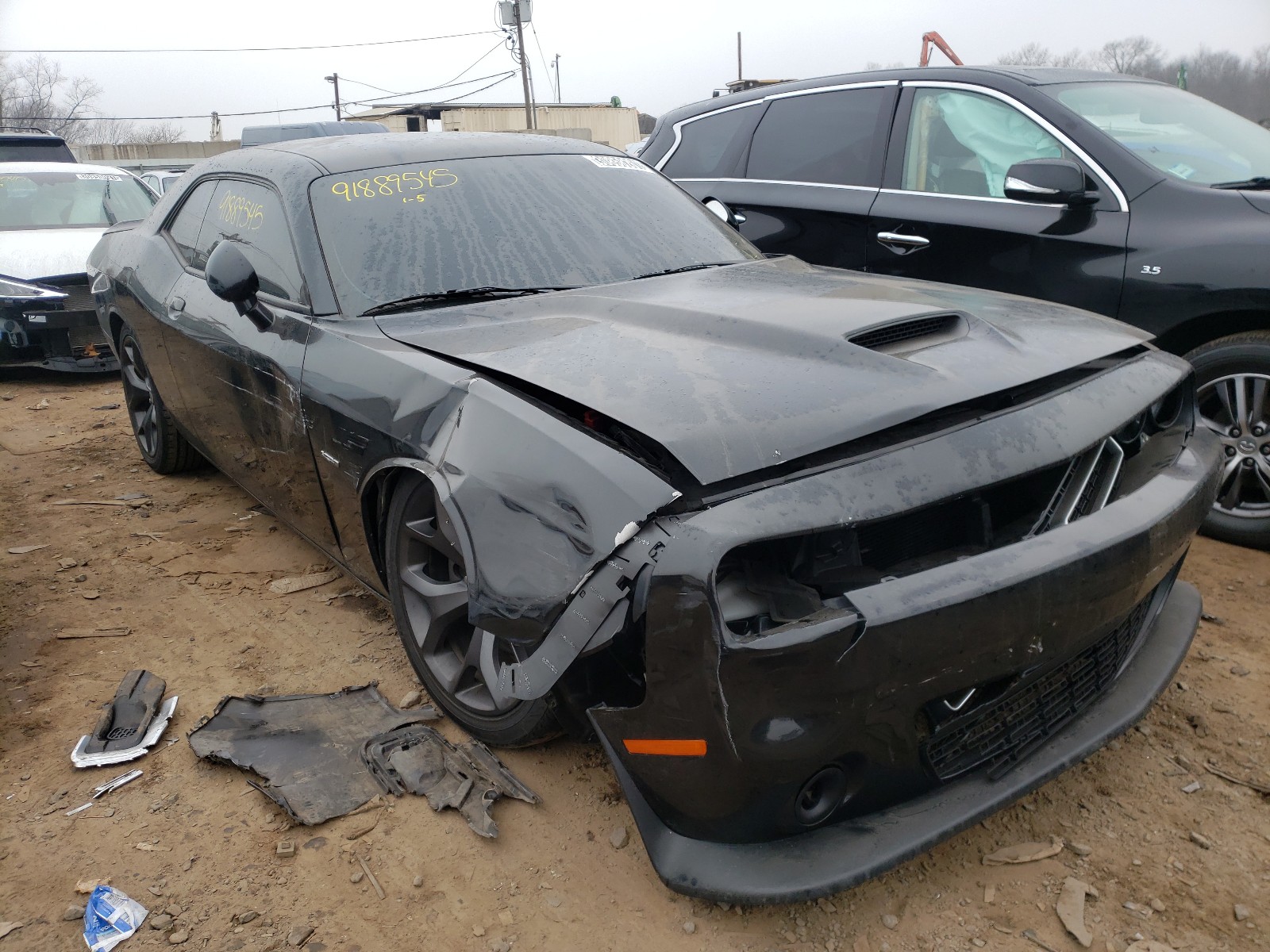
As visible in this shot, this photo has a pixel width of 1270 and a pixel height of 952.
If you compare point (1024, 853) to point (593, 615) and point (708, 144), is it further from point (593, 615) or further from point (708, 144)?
point (708, 144)

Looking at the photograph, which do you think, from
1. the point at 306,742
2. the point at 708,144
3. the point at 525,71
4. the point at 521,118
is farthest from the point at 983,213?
the point at 521,118

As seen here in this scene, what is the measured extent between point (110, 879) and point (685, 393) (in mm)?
1662

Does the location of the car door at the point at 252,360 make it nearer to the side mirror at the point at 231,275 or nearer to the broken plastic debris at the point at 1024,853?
the side mirror at the point at 231,275

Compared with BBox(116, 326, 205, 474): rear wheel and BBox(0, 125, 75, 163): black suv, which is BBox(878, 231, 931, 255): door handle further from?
BBox(0, 125, 75, 163): black suv

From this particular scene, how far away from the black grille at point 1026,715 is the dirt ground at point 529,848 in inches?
12.3

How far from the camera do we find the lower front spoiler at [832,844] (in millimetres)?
1683

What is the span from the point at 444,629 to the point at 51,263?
21.6ft

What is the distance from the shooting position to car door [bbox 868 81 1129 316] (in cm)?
362

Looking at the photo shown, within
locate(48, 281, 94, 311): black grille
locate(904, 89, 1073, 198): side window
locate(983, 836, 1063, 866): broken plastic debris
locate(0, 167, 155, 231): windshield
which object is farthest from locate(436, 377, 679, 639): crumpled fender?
locate(0, 167, 155, 231): windshield

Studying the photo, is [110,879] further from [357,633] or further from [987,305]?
[987,305]

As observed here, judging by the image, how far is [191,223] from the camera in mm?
3951

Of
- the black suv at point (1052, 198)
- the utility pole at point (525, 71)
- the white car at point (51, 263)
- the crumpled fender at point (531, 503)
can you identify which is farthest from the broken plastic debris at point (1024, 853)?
the utility pole at point (525, 71)

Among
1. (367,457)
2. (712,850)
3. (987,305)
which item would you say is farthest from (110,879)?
(987,305)

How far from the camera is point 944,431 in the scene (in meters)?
1.88
